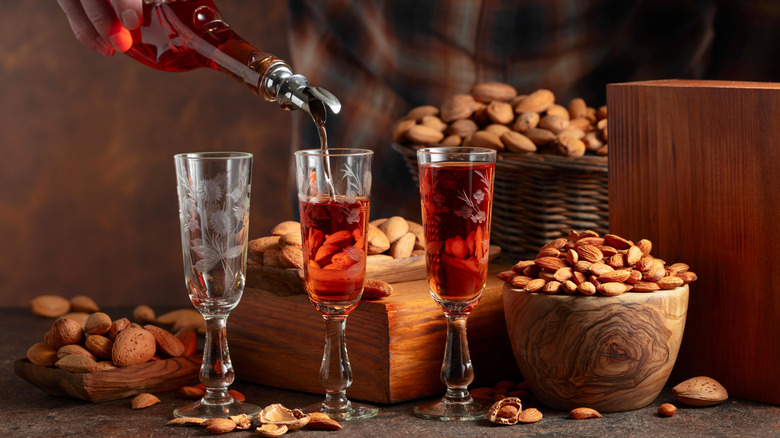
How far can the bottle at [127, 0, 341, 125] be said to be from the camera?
1.31 meters

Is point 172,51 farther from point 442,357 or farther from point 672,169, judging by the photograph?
point 672,169

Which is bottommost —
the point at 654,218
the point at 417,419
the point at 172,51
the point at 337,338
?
the point at 417,419

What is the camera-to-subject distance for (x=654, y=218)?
4.73ft

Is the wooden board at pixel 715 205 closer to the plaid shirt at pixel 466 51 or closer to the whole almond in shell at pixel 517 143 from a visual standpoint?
the whole almond in shell at pixel 517 143

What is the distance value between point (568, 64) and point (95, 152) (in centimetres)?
124

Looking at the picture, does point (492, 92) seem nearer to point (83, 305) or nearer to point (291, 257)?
point (291, 257)

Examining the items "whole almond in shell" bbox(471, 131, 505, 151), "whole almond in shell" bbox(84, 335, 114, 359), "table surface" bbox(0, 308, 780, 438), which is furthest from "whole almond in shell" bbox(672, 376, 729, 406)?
"whole almond in shell" bbox(84, 335, 114, 359)

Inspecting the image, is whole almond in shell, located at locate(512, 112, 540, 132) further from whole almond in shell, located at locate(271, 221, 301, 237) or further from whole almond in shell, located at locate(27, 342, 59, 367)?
whole almond in shell, located at locate(27, 342, 59, 367)

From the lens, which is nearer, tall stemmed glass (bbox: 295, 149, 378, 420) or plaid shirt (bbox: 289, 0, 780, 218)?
tall stemmed glass (bbox: 295, 149, 378, 420)

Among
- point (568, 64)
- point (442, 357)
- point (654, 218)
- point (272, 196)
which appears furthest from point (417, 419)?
point (272, 196)

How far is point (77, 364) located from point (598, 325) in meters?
0.70

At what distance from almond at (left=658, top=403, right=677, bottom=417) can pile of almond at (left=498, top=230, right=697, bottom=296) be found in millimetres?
149

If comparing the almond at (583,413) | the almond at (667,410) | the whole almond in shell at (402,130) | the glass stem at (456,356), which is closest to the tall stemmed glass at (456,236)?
the glass stem at (456,356)

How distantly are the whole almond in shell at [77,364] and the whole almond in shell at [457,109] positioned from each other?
928 millimetres
